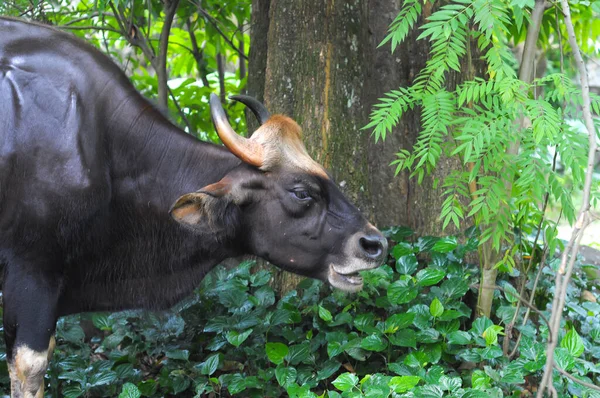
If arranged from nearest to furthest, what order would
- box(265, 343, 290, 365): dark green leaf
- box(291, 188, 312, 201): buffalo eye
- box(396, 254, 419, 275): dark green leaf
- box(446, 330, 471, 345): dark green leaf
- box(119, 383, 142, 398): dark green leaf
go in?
box(291, 188, 312, 201): buffalo eye, box(119, 383, 142, 398): dark green leaf, box(446, 330, 471, 345): dark green leaf, box(265, 343, 290, 365): dark green leaf, box(396, 254, 419, 275): dark green leaf

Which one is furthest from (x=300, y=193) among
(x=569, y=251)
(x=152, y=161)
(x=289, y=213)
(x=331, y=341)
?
(x=569, y=251)

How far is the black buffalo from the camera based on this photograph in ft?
13.2

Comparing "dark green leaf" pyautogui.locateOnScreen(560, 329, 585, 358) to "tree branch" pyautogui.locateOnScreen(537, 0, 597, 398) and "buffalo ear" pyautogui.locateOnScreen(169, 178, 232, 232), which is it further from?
"buffalo ear" pyautogui.locateOnScreen(169, 178, 232, 232)

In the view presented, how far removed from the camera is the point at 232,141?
4.08 meters

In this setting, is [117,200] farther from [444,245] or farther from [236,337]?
[444,245]

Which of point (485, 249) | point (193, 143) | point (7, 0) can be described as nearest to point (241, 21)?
point (7, 0)

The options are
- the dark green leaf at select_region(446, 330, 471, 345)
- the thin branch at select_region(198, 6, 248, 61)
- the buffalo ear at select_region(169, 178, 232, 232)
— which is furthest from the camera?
the thin branch at select_region(198, 6, 248, 61)

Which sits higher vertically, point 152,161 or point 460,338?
point 152,161

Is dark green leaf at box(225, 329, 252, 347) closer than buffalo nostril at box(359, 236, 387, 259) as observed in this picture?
No

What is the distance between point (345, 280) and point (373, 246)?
0.25 metres

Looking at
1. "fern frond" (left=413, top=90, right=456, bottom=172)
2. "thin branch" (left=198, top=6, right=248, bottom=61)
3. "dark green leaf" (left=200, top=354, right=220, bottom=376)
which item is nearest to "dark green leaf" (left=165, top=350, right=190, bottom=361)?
"dark green leaf" (left=200, top=354, right=220, bottom=376)

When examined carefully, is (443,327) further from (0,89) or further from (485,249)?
(0,89)

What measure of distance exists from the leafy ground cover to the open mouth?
0.46 m

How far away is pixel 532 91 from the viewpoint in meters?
4.50
